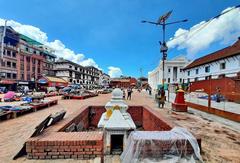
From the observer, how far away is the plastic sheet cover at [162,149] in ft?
9.91

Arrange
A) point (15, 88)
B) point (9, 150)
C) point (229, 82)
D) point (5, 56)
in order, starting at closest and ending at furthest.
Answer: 1. point (9, 150)
2. point (229, 82)
3. point (5, 56)
4. point (15, 88)

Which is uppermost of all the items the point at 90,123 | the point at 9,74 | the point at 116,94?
the point at 9,74

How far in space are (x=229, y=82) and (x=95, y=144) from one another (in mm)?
16806

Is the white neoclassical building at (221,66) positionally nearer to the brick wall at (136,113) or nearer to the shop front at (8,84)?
the brick wall at (136,113)

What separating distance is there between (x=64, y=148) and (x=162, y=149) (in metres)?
2.08

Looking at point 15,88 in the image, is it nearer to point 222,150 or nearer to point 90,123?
point 90,123

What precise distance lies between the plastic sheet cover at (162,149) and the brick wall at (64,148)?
2.27 ft

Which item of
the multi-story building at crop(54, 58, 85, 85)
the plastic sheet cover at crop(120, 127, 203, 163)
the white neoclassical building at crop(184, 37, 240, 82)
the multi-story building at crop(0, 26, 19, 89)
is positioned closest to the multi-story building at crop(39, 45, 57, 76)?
the multi-story building at crop(54, 58, 85, 85)

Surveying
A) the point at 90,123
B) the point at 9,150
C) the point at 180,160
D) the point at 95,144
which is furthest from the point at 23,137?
the point at 180,160

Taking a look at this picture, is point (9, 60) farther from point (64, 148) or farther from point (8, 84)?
point (64, 148)

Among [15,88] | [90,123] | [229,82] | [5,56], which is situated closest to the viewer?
[90,123]

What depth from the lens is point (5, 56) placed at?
32.2 metres

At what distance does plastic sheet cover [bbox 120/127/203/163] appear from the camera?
3.02 m

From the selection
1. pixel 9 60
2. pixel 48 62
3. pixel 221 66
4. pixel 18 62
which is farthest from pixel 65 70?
pixel 221 66
